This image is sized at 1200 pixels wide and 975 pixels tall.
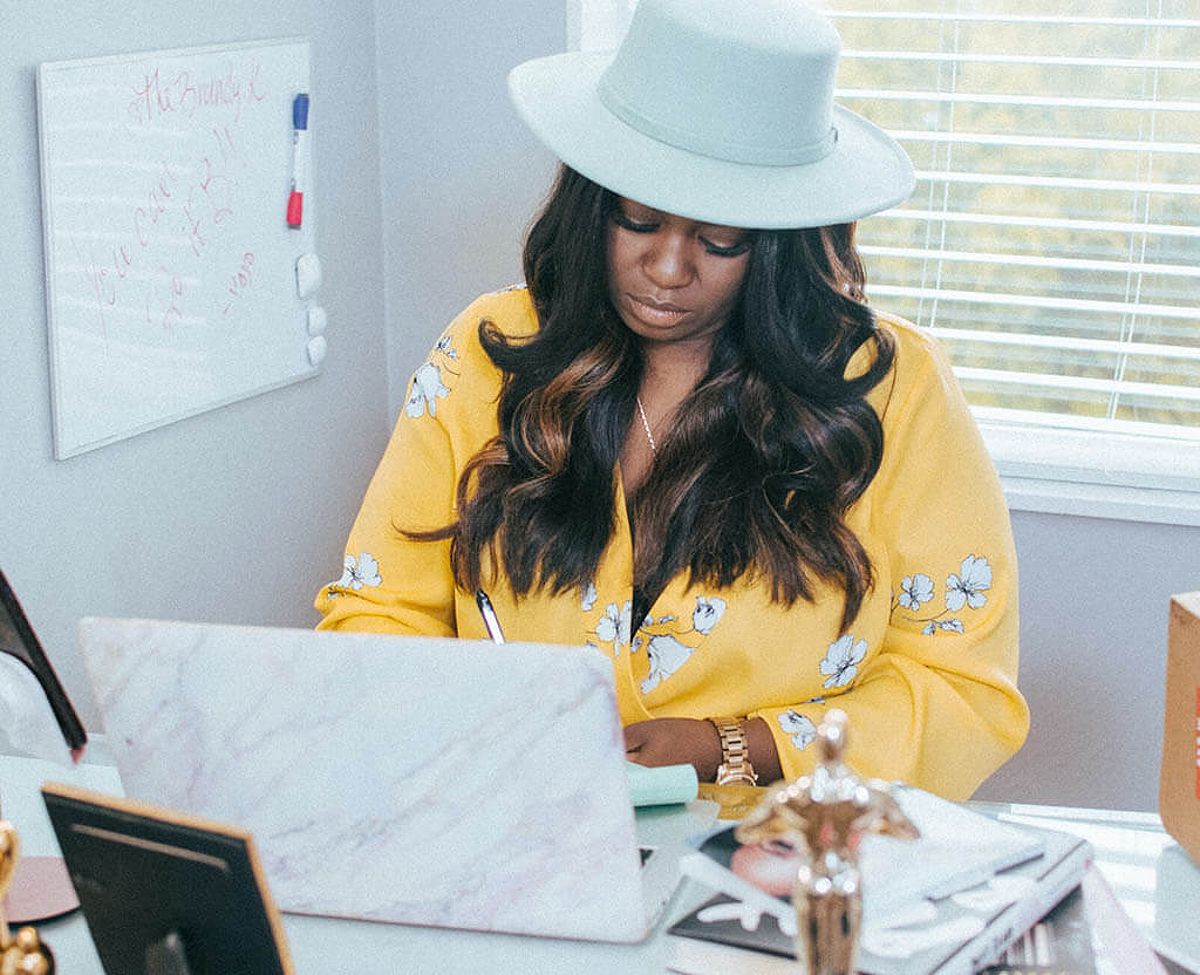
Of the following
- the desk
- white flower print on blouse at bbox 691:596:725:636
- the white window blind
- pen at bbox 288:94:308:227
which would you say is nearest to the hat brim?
white flower print on blouse at bbox 691:596:725:636

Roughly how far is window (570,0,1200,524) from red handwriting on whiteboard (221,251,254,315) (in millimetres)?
667

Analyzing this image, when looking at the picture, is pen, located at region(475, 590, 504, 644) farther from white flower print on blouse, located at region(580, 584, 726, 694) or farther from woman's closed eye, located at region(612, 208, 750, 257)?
woman's closed eye, located at region(612, 208, 750, 257)

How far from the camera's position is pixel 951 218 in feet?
8.21

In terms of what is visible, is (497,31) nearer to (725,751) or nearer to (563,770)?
(725,751)

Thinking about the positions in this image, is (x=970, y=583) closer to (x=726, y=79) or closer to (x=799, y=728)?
(x=799, y=728)

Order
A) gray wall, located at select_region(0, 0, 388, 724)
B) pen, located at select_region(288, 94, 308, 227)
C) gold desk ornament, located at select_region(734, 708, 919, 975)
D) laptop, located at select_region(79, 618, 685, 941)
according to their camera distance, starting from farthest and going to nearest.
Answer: pen, located at select_region(288, 94, 308, 227), gray wall, located at select_region(0, 0, 388, 724), laptop, located at select_region(79, 618, 685, 941), gold desk ornament, located at select_region(734, 708, 919, 975)

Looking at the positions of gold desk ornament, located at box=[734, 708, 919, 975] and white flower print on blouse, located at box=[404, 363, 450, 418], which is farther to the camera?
white flower print on blouse, located at box=[404, 363, 450, 418]

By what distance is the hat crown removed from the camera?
1397mm

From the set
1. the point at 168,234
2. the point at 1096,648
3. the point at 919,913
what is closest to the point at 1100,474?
the point at 1096,648

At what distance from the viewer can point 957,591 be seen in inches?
60.7

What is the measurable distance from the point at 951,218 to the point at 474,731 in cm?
181

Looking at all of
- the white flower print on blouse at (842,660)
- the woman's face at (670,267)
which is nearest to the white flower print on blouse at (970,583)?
the white flower print on blouse at (842,660)

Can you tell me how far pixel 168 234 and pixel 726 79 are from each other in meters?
0.94

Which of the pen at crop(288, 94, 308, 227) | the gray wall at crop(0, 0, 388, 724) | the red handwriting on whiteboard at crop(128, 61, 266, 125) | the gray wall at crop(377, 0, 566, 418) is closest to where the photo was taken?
the gray wall at crop(0, 0, 388, 724)
